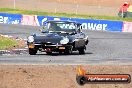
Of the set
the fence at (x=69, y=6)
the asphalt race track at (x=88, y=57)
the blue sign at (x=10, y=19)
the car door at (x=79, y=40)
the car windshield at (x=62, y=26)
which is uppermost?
the car windshield at (x=62, y=26)

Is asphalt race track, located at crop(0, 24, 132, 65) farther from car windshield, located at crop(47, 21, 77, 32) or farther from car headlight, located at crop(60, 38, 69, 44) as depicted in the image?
car windshield, located at crop(47, 21, 77, 32)

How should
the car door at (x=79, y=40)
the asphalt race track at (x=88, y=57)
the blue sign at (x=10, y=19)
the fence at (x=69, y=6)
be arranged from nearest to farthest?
the asphalt race track at (x=88, y=57), the car door at (x=79, y=40), the blue sign at (x=10, y=19), the fence at (x=69, y=6)

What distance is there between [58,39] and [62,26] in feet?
4.75

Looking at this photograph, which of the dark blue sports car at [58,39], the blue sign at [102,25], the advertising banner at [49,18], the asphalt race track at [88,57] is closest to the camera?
the asphalt race track at [88,57]

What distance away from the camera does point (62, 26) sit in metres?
19.3

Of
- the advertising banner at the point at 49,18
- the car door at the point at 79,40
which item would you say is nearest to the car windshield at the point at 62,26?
the car door at the point at 79,40

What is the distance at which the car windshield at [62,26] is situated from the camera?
19.0 meters

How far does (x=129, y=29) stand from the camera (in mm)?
39250

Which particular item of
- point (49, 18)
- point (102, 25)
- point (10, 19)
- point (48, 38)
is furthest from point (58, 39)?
point (10, 19)

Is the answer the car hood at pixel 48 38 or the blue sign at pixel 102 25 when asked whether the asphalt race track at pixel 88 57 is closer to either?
the car hood at pixel 48 38

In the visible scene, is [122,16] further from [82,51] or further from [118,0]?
[82,51]

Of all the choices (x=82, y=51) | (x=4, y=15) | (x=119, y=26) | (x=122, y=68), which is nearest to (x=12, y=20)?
(x=4, y=15)

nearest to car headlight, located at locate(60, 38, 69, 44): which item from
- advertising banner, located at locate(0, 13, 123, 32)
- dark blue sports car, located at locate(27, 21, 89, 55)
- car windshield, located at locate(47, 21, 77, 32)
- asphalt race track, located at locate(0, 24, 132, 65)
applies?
dark blue sports car, located at locate(27, 21, 89, 55)

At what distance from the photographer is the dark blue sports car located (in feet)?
58.6
